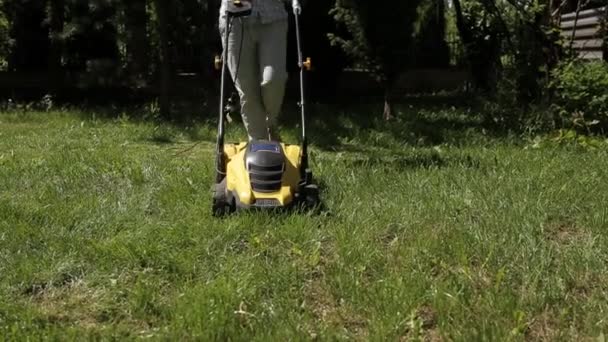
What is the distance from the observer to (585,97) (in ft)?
22.1

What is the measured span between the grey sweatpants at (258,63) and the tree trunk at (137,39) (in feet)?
14.5

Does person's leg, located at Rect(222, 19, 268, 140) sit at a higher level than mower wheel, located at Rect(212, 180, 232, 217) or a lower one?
higher

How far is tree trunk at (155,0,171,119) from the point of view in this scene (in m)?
8.91

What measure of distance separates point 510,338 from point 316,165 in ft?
10.2

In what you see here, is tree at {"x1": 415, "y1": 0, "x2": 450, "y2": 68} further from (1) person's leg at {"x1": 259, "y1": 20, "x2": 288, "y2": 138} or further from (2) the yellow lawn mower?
(2) the yellow lawn mower

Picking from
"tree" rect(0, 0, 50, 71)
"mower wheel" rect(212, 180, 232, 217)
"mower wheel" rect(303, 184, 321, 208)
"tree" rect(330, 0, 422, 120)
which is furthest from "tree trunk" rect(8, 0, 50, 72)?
Result: "mower wheel" rect(303, 184, 321, 208)

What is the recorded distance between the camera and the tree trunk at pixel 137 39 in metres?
8.89

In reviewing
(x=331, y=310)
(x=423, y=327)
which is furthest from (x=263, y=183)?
(x=423, y=327)

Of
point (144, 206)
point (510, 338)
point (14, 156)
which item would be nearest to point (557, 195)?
point (510, 338)

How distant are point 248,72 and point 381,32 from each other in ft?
12.2

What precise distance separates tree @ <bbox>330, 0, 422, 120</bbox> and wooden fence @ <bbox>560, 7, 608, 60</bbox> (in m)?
1.65

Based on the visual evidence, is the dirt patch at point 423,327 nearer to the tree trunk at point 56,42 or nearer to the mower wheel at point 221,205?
the mower wheel at point 221,205

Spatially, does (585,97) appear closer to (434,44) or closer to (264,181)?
(264,181)

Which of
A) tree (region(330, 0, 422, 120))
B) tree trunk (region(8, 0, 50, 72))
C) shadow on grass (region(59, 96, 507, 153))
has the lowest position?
shadow on grass (region(59, 96, 507, 153))
